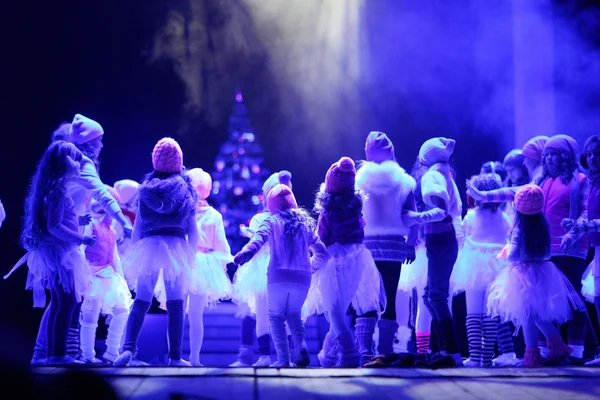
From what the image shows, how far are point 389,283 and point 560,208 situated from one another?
1.49 meters

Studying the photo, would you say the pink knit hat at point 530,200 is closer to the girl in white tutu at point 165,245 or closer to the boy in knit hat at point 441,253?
the boy in knit hat at point 441,253

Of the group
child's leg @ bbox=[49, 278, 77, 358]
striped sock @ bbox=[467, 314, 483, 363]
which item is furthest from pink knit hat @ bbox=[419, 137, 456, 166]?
child's leg @ bbox=[49, 278, 77, 358]

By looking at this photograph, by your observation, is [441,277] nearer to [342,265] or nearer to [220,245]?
[342,265]

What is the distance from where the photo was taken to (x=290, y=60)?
10086 mm

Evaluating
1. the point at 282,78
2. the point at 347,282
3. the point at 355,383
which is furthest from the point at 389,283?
the point at 282,78

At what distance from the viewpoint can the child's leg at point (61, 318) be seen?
4.90 metres

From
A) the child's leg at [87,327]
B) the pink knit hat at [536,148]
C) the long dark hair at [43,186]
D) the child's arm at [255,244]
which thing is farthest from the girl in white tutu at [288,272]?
the pink knit hat at [536,148]

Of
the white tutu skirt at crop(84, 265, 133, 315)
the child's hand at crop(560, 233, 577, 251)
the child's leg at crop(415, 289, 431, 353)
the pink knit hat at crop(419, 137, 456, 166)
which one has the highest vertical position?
the pink knit hat at crop(419, 137, 456, 166)

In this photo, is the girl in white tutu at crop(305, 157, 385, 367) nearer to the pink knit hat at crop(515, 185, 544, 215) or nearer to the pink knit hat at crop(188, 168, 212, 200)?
the pink knit hat at crop(515, 185, 544, 215)

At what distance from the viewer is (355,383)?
4141mm

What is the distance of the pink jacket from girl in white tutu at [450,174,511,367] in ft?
1.58

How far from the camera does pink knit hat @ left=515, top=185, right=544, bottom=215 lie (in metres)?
5.36

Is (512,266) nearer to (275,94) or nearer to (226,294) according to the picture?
(226,294)

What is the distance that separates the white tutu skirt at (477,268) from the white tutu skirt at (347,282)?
1.07m
